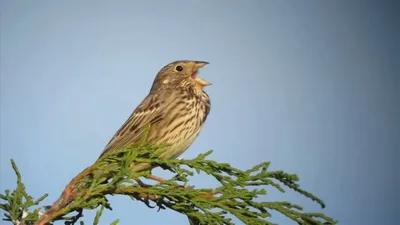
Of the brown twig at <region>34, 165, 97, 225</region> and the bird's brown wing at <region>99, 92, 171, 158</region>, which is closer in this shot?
the brown twig at <region>34, 165, 97, 225</region>

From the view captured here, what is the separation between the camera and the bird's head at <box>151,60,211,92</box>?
583 centimetres

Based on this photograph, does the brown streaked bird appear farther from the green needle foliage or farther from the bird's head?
the green needle foliage

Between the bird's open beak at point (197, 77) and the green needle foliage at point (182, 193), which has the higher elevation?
the bird's open beak at point (197, 77)

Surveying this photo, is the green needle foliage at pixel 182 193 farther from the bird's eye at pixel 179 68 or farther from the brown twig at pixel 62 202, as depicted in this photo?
the bird's eye at pixel 179 68

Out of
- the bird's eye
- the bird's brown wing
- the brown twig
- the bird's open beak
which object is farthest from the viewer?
the bird's eye

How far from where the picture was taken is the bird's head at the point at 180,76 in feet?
19.1

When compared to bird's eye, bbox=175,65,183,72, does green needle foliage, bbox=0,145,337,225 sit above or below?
below

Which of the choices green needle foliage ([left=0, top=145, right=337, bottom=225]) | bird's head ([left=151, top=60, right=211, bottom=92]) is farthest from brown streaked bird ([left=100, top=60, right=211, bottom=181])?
green needle foliage ([left=0, top=145, right=337, bottom=225])

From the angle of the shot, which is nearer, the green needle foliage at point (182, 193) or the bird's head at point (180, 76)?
the green needle foliage at point (182, 193)

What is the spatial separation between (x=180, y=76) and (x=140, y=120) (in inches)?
34.8

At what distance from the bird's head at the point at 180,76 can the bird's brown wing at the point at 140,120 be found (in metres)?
0.25

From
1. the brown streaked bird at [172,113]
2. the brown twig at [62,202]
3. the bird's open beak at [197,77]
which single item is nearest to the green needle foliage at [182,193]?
the brown twig at [62,202]

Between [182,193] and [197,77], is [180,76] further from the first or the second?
[182,193]

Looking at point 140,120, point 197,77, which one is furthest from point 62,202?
point 197,77
